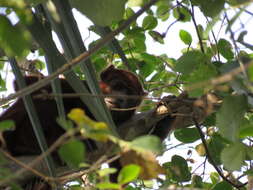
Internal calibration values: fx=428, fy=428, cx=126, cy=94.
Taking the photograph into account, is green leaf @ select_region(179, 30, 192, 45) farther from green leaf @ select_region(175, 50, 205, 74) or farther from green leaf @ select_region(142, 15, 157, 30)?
green leaf @ select_region(175, 50, 205, 74)

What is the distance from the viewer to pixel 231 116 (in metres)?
1.62

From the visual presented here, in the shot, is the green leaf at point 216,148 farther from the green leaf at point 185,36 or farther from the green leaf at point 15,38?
the green leaf at point 15,38

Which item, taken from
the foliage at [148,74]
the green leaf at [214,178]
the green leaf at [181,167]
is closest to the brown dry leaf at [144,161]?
the foliage at [148,74]

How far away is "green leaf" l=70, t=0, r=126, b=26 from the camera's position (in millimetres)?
1781

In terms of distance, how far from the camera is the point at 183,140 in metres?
2.77

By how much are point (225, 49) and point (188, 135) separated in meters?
0.61

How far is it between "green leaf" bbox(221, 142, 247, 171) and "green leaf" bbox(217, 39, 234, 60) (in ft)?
3.79

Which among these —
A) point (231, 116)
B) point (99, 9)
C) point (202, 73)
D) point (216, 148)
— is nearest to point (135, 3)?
point (99, 9)

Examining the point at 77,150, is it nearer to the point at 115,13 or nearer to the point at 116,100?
the point at 115,13

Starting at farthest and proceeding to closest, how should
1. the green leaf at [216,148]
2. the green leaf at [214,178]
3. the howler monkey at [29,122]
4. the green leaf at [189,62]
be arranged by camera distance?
the green leaf at [214,178] → the howler monkey at [29,122] → the green leaf at [216,148] → the green leaf at [189,62]

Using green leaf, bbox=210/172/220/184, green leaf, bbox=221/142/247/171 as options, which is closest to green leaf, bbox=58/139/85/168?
green leaf, bbox=221/142/247/171

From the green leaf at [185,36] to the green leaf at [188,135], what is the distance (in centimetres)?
83

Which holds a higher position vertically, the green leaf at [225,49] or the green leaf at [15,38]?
the green leaf at [15,38]

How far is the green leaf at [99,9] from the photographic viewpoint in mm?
1781
